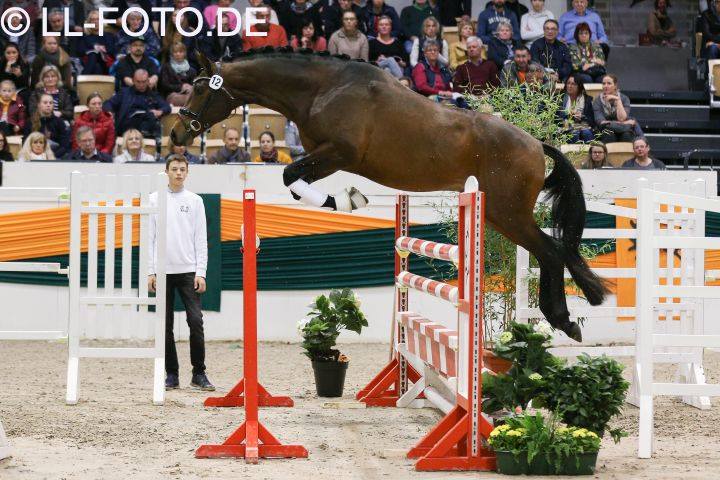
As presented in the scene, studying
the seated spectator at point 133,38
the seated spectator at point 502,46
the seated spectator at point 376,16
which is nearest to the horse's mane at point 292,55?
the seated spectator at point 133,38

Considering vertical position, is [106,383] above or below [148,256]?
below

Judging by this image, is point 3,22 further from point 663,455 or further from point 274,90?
point 663,455

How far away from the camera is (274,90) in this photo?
602 centimetres

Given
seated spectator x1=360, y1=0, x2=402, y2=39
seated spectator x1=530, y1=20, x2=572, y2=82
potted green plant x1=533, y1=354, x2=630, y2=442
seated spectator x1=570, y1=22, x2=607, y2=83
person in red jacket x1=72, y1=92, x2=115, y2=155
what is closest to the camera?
potted green plant x1=533, y1=354, x2=630, y2=442

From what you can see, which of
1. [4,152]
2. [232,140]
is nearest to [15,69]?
[4,152]

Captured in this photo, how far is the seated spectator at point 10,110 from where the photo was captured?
11.7 m

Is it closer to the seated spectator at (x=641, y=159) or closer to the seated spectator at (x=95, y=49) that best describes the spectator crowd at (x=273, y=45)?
the seated spectator at (x=95, y=49)

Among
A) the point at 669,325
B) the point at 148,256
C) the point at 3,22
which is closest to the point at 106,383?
the point at 148,256

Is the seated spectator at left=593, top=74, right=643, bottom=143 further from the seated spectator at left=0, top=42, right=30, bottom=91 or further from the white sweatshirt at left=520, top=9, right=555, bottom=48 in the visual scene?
the seated spectator at left=0, top=42, right=30, bottom=91

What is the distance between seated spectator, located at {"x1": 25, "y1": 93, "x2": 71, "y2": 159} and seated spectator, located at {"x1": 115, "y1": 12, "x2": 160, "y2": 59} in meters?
1.78

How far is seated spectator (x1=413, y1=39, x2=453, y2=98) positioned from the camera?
12954 millimetres

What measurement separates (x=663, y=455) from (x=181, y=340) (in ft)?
19.9

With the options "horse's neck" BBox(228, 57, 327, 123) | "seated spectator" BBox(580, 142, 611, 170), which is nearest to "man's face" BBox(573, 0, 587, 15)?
"seated spectator" BBox(580, 142, 611, 170)

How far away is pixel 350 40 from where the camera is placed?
13117mm
